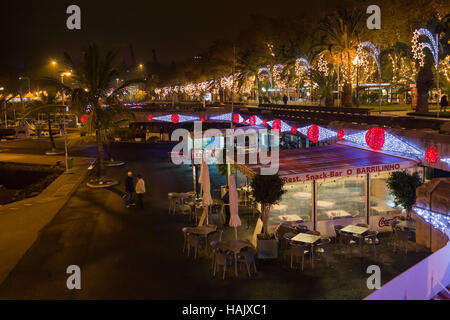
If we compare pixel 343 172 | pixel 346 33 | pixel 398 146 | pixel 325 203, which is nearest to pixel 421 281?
pixel 343 172

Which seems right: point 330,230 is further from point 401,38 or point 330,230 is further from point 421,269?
point 401,38

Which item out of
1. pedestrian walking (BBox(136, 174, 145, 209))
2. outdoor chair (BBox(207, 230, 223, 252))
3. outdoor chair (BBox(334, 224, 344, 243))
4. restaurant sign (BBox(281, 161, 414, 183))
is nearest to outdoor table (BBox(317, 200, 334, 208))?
outdoor chair (BBox(334, 224, 344, 243))

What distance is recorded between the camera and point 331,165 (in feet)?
47.2

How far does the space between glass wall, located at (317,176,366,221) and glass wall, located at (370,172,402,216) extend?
0.33 meters

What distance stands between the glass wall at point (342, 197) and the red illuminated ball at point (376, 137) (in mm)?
1537

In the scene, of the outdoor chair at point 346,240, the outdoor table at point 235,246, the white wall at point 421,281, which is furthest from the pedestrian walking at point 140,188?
the white wall at point 421,281

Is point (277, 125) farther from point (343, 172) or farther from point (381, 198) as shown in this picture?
point (343, 172)

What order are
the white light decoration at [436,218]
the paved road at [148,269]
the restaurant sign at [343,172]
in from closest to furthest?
the paved road at [148,269] → the white light decoration at [436,218] → the restaurant sign at [343,172]

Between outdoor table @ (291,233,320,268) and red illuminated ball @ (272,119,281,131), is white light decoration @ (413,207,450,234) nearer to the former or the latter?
outdoor table @ (291,233,320,268)

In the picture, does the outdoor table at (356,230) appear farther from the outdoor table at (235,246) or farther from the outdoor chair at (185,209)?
the outdoor chair at (185,209)

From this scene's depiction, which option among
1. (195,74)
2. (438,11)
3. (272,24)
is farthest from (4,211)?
(195,74)

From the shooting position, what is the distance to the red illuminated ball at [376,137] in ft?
49.5

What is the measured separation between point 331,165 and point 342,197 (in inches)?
44.9

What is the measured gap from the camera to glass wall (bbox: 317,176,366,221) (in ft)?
46.9
